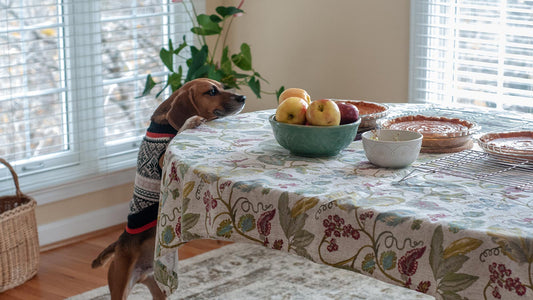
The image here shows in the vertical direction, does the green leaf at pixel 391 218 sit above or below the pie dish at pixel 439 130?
below

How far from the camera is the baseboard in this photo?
3436 millimetres

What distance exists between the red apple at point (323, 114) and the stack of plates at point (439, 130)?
0.26m

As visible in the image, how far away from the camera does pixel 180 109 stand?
2209mm

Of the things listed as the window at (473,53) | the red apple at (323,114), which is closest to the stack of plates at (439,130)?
the red apple at (323,114)

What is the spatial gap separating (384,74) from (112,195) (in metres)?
1.55

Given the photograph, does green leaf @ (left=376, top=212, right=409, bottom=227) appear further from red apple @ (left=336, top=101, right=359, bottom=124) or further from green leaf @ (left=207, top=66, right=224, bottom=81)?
green leaf @ (left=207, top=66, right=224, bottom=81)

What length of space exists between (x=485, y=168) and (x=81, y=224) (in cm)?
240

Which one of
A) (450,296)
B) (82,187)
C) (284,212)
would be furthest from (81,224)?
(450,296)

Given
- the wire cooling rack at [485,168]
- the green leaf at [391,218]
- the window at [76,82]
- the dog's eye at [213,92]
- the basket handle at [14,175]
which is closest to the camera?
the green leaf at [391,218]

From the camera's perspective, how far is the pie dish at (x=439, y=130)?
1885mm

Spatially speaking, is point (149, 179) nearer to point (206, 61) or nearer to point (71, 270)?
point (71, 270)

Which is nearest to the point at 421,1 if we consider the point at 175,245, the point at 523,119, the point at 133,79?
the point at 523,119

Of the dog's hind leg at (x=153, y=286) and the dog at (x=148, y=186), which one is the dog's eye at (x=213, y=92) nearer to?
the dog at (x=148, y=186)

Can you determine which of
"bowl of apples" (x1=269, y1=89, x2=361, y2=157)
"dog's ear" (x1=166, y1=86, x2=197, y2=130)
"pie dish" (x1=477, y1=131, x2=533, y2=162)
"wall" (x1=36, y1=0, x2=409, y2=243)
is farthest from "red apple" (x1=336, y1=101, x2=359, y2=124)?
"wall" (x1=36, y1=0, x2=409, y2=243)
